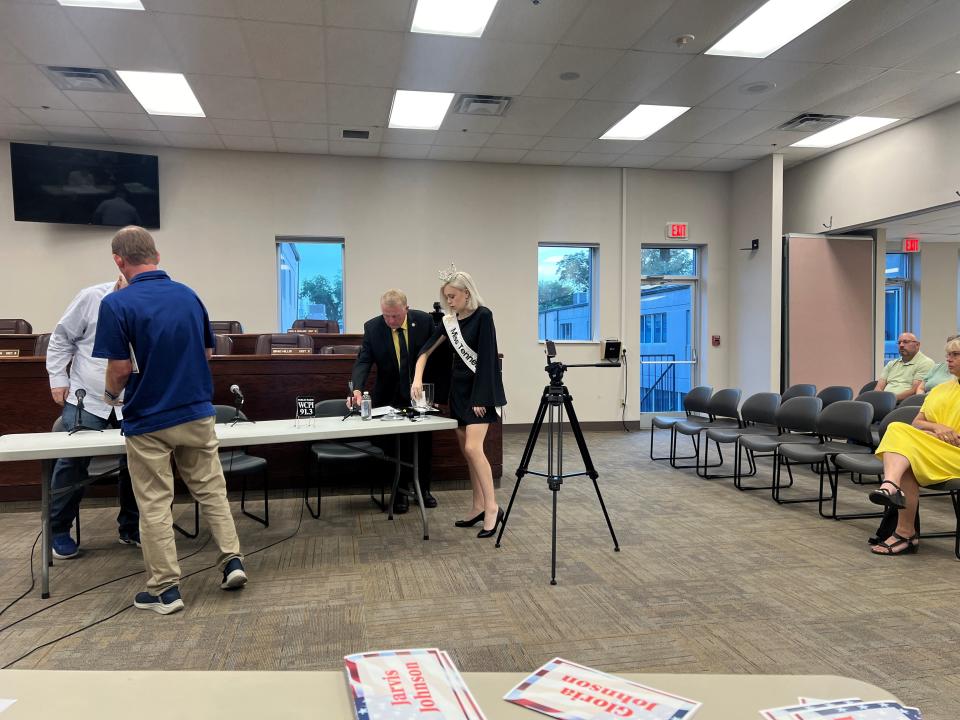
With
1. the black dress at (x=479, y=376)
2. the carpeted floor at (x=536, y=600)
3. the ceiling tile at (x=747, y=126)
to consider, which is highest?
the ceiling tile at (x=747, y=126)

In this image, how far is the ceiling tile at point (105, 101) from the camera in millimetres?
6051

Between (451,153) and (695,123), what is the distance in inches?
119

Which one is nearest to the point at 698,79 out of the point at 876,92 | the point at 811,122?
the point at 876,92

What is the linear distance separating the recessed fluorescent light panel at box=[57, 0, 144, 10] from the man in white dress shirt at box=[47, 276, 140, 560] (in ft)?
8.24

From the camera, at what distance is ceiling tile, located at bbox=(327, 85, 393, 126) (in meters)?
6.05

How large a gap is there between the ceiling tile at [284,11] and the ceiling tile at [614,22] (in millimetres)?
1978

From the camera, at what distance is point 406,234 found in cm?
832

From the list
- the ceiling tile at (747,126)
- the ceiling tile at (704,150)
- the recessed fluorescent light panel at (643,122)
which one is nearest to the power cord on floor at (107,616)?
the recessed fluorescent light panel at (643,122)

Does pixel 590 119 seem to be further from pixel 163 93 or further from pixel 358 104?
pixel 163 93

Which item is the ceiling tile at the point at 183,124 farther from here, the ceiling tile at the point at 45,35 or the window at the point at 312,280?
the window at the point at 312,280

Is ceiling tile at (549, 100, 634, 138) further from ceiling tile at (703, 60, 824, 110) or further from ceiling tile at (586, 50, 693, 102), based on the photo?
ceiling tile at (703, 60, 824, 110)

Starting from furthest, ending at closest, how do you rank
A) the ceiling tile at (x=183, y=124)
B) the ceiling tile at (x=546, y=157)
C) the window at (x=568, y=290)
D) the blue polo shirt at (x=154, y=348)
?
the window at (x=568, y=290) → the ceiling tile at (x=546, y=157) → the ceiling tile at (x=183, y=124) → the blue polo shirt at (x=154, y=348)

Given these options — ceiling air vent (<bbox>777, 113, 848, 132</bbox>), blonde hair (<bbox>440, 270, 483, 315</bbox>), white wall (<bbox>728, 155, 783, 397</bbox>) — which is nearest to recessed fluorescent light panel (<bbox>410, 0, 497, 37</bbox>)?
blonde hair (<bbox>440, 270, 483, 315</bbox>)

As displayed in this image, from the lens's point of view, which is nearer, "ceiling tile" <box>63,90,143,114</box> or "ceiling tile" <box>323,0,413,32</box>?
"ceiling tile" <box>323,0,413,32</box>
